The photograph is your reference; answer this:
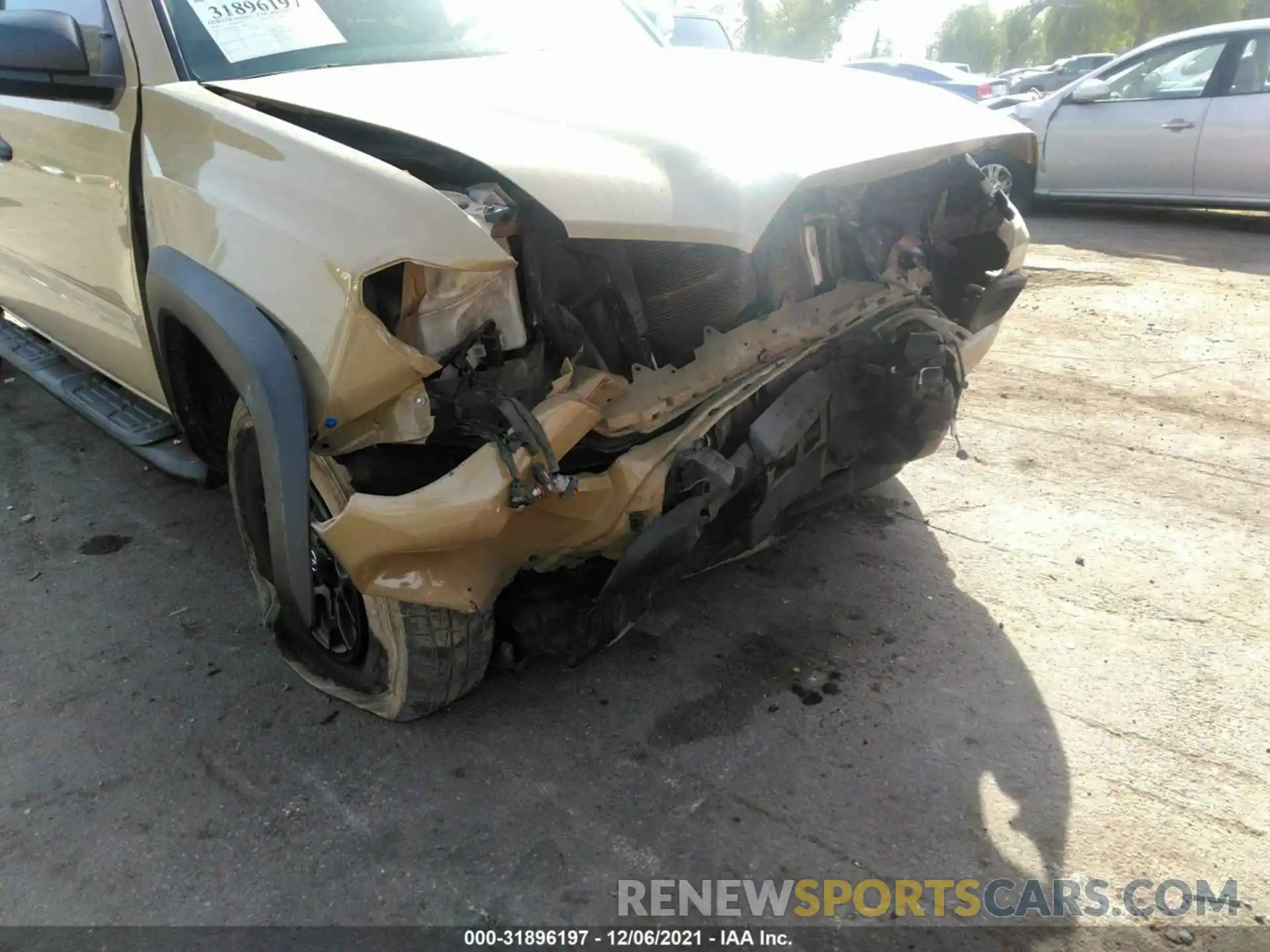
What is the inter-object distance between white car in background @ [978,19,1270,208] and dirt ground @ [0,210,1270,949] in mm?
4635

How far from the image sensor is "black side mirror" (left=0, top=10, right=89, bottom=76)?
8.45 ft

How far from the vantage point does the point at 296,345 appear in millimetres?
2092

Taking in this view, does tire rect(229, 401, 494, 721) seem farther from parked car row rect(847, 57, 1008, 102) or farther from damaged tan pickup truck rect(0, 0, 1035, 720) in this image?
parked car row rect(847, 57, 1008, 102)


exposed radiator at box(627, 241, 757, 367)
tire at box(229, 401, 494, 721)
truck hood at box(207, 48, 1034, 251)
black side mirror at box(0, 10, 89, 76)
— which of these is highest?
black side mirror at box(0, 10, 89, 76)

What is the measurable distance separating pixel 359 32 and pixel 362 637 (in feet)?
5.89

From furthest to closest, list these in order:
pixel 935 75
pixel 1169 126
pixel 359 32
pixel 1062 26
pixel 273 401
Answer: pixel 1062 26
pixel 935 75
pixel 1169 126
pixel 359 32
pixel 273 401

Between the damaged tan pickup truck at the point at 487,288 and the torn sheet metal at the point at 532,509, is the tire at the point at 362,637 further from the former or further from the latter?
the torn sheet metal at the point at 532,509

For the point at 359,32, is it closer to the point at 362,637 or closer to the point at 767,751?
the point at 362,637

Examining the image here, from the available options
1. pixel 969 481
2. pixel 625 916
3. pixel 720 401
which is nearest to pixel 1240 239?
pixel 969 481

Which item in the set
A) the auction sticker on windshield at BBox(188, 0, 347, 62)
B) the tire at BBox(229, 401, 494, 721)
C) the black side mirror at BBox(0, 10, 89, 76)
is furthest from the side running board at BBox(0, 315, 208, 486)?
the auction sticker on windshield at BBox(188, 0, 347, 62)

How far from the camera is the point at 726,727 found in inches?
100

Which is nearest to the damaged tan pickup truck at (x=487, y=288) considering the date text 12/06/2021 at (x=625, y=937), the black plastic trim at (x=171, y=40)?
the black plastic trim at (x=171, y=40)

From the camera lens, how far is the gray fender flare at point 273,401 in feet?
6.86

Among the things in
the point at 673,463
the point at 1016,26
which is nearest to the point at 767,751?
the point at 673,463
